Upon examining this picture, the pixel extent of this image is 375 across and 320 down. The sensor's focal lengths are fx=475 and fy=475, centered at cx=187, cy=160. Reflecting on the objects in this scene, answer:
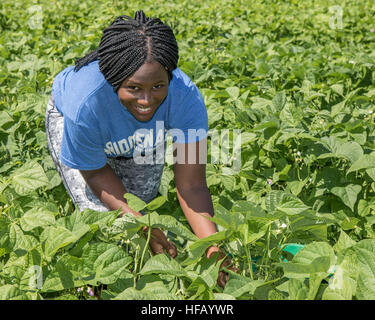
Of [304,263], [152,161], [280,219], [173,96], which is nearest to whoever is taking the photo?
[304,263]

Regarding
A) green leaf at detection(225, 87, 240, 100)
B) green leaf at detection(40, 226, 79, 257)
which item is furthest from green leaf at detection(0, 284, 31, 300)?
green leaf at detection(225, 87, 240, 100)

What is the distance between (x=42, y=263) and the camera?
1476 mm

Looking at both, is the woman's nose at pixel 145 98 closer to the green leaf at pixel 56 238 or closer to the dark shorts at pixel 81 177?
the green leaf at pixel 56 238

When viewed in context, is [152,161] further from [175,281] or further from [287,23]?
[287,23]

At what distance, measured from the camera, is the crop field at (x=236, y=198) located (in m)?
1.42

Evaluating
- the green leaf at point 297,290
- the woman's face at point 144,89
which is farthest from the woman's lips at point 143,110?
the green leaf at point 297,290

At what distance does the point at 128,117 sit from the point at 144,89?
0.29m

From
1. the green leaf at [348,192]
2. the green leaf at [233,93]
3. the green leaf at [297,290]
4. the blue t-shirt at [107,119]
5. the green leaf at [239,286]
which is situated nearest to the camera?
the green leaf at [297,290]

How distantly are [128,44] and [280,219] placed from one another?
2.80 ft

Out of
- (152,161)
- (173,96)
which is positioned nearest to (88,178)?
(152,161)

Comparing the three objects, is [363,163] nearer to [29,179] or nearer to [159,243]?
[159,243]

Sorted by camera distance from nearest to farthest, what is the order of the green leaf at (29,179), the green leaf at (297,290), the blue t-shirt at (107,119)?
the green leaf at (297,290) < the green leaf at (29,179) < the blue t-shirt at (107,119)

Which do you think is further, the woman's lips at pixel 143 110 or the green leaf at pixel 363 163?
the green leaf at pixel 363 163
